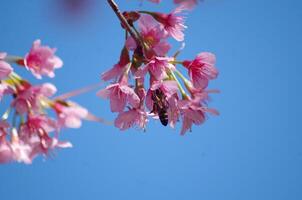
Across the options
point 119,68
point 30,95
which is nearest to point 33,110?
point 30,95

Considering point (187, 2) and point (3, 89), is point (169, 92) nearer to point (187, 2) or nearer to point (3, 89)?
point (187, 2)

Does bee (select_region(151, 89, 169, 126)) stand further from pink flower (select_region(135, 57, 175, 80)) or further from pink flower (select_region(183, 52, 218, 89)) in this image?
pink flower (select_region(183, 52, 218, 89))

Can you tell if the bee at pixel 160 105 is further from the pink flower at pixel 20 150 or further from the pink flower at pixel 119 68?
the pink flower at pixel 20 150

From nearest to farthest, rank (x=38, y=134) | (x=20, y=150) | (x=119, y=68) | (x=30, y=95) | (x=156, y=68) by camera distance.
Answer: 1. (x=156, y=68)
2. (x=119, y=68)
3. (x=30, y=95)
4. (x=38, y=134)
5. (x=20, y=150)

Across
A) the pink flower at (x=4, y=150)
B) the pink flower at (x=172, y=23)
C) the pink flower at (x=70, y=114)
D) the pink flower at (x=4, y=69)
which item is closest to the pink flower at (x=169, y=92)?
the pink flower at (x=172, y=23)

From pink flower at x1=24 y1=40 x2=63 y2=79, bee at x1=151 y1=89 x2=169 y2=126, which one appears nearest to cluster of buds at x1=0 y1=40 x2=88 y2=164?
pink flower at x1=24 y1=40 x2=63 y2=79
